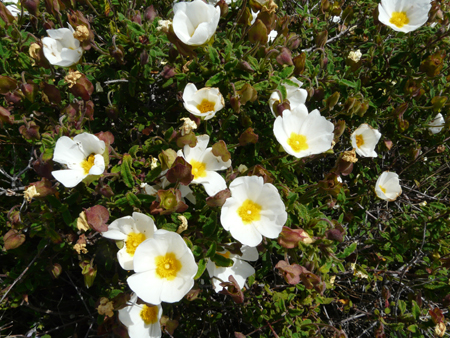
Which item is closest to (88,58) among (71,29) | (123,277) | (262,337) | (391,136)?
(71,29)

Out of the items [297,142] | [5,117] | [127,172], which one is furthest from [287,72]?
[5,117]

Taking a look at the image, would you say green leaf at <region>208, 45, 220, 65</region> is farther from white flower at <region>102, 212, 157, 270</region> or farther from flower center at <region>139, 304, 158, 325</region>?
flower center at <region>139, 304, 158, 325</region>

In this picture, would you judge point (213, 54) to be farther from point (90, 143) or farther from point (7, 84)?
point (7, 84)

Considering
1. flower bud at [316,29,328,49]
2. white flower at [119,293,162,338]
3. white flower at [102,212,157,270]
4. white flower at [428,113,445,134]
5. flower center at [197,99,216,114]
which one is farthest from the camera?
white flower at [428,113,445,134]

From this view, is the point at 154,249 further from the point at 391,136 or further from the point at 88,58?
the point at 391,136

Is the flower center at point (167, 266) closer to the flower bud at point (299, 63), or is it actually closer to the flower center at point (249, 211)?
the flower center at point (249, 211)

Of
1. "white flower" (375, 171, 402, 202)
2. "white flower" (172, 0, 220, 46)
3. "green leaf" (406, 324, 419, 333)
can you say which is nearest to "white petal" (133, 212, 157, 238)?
"white flower" (172, 0, 220, 46)

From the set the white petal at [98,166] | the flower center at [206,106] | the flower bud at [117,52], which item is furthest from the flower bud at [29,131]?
the flower center at [206,106]
